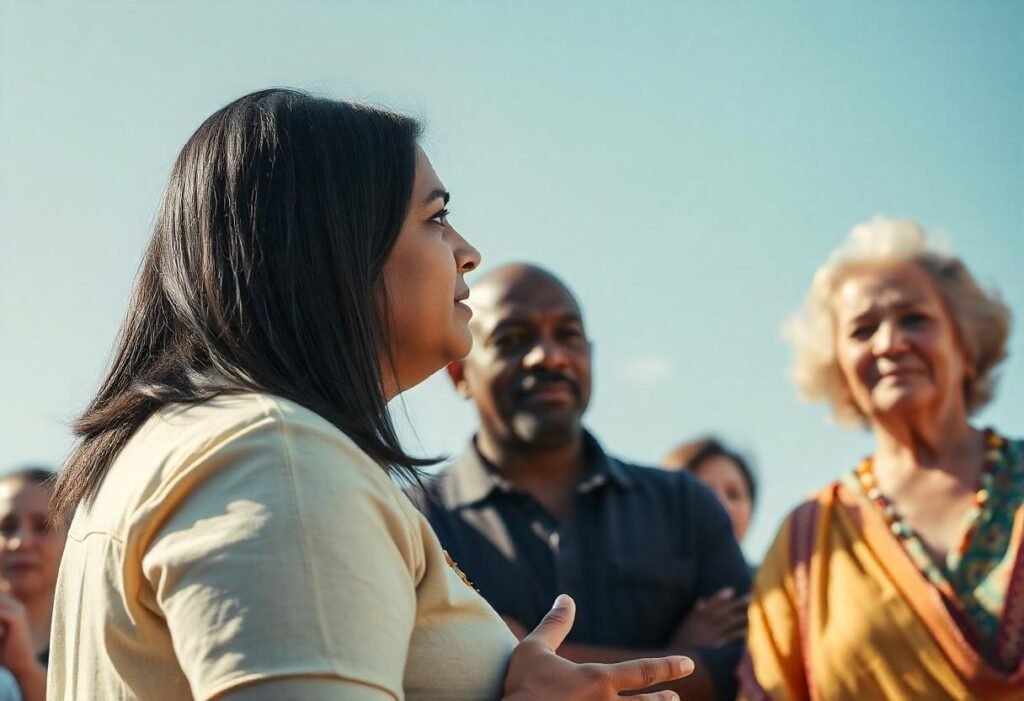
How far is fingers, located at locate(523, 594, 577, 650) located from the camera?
1657mm

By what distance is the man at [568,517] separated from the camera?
392cm

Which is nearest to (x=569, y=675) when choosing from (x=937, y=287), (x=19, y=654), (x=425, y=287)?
(x=425, y=287)

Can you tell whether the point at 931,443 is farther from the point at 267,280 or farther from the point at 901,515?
the point at 267,280

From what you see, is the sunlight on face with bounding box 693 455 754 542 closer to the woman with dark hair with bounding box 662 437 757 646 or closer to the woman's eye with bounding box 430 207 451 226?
the woman with dark hair with bounding box 662 437 757 646

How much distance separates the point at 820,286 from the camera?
4.63m

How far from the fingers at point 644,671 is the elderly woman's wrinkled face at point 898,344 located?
2717mm

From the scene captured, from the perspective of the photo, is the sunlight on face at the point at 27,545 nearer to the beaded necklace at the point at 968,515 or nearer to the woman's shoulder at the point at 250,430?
the beaded necklace at the point at 968,515

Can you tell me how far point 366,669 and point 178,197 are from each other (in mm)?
786

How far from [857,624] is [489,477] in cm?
122

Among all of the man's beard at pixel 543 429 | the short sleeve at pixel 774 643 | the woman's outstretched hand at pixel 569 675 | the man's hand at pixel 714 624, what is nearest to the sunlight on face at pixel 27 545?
the man's beard at pixel 543 429

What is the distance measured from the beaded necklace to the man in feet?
1.53

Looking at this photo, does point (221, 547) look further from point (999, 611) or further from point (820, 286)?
point (820, 286)

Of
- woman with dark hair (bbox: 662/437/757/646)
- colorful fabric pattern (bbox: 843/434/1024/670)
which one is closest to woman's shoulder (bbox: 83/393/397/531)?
colorful fabric pattern (bbox: 843/434/1024/670)

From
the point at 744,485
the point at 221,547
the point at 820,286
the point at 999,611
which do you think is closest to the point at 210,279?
the point at 221,547
